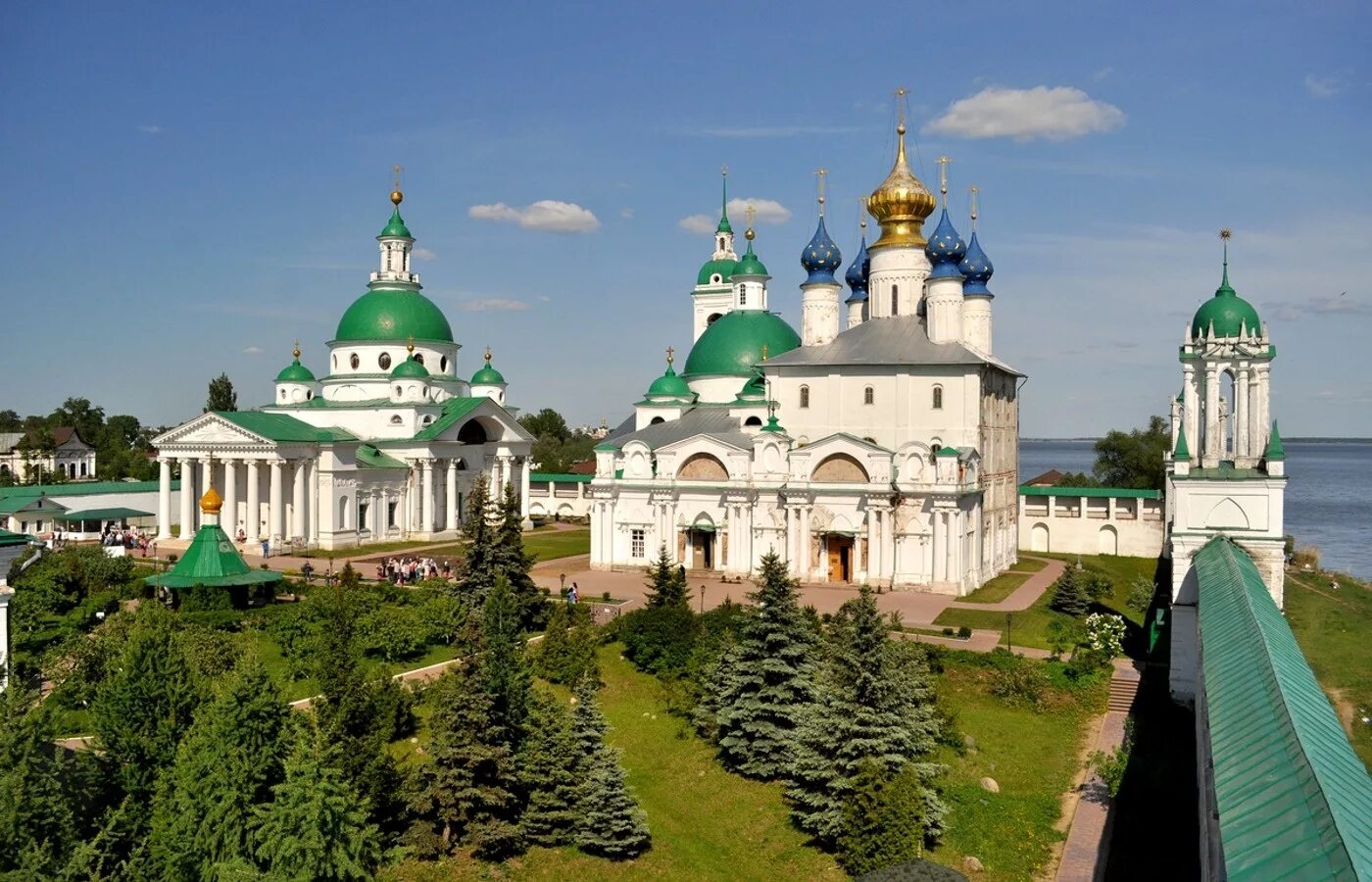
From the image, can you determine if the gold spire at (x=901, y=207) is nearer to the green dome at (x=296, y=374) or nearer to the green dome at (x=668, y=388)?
the green dome at (x=668, y=388)

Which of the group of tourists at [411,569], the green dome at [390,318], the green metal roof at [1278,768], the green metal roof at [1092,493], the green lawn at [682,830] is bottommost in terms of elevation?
the green lawn at [682,830]

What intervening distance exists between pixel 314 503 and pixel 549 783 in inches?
1160

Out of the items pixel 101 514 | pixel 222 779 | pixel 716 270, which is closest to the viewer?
pixel 222 779

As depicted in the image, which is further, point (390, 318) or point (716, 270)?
point (716, 270)

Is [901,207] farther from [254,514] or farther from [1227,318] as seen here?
[254,514]

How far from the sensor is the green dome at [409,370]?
46.5 meters

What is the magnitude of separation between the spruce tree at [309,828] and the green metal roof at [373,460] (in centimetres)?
3261

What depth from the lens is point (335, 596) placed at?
25.3 meters

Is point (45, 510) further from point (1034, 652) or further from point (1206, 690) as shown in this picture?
point (1206, 690)

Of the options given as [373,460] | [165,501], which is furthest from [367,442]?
[165,501]

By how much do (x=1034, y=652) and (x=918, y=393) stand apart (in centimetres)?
1192

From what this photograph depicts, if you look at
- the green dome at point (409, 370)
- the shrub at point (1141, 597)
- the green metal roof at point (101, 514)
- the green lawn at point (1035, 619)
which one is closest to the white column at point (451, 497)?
the green dome at point (409, 370)

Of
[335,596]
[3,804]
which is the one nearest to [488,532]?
[335,596]

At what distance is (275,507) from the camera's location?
140 ft
